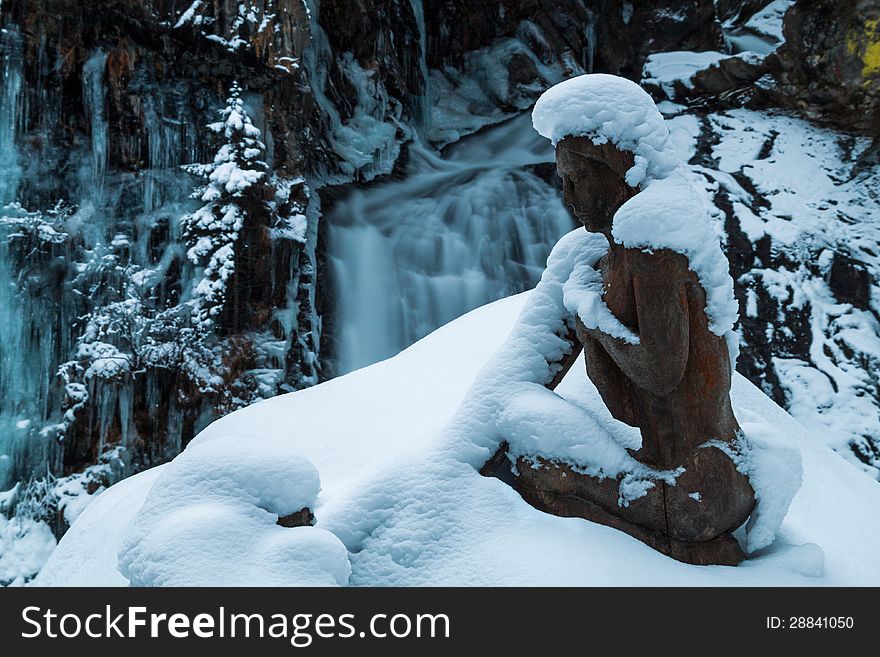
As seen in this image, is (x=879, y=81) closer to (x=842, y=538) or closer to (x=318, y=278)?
(x=318, y=278)

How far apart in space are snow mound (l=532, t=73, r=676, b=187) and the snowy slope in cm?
94

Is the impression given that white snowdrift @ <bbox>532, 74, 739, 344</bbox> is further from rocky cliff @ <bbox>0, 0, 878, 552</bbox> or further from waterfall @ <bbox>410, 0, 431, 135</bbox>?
waterfall @ <bbox>410, 0, 431, 135</bbox>

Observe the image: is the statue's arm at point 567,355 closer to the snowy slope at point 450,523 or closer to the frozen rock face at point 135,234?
the snowy slope at point 450,523

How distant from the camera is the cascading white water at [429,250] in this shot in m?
9.38

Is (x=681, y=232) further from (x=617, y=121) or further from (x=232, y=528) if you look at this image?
(x=232, y=528)

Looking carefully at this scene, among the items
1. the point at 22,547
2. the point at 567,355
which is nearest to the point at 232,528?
the point at 567,355

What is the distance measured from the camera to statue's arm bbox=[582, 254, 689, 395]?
6.90ft

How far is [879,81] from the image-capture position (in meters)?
8.32

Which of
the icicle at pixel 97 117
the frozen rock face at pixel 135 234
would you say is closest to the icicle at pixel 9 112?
the frozen rock face at pixel 135 234

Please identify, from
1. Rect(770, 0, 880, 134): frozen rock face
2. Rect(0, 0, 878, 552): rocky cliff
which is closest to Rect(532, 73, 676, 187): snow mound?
Rect(0, 0, 878, 552): rocky cliff

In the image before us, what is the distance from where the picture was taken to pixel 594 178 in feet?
7.38

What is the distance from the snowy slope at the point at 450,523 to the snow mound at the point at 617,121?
0.94m

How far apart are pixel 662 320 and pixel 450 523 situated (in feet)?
2.84

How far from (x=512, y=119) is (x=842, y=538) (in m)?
11.4
